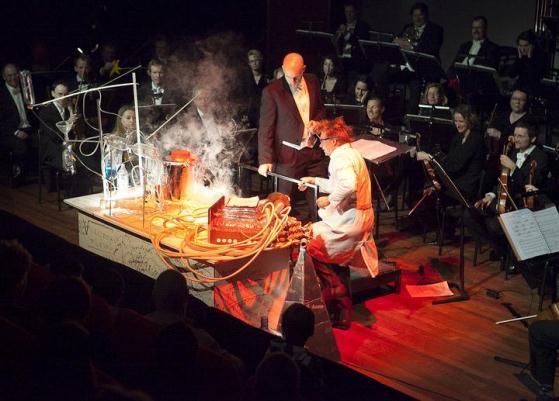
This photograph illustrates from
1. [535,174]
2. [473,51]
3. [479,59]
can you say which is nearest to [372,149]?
[535,174]

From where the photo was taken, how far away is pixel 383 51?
9.05 m

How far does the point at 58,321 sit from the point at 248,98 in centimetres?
578

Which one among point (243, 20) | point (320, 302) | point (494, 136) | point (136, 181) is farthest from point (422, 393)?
point (243, 20)

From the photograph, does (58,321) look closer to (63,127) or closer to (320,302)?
(320,302)

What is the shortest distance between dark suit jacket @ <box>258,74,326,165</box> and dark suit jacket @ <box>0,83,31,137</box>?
3.54 m

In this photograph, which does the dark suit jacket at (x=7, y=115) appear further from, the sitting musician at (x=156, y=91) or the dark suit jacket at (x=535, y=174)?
the dark suit jacket at (x=535, y=174)

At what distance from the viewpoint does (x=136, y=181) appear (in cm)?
641

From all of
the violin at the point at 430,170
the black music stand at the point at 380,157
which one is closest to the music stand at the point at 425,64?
the violin at the point at 430,170

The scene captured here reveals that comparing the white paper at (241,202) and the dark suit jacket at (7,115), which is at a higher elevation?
the dark suit jacket at (7,115)

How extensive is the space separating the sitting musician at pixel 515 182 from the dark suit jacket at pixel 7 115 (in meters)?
5.28

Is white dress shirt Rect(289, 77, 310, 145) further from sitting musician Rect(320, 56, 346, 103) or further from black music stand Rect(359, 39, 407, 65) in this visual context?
black music stand Rect(359, 39, 407, 65)

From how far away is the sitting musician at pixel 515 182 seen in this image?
647cm

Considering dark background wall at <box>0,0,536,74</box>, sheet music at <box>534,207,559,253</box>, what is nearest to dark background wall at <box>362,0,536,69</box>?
dark background wall at <box>0,0,536,74</box>

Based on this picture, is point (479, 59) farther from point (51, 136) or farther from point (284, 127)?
point (51, 136)
